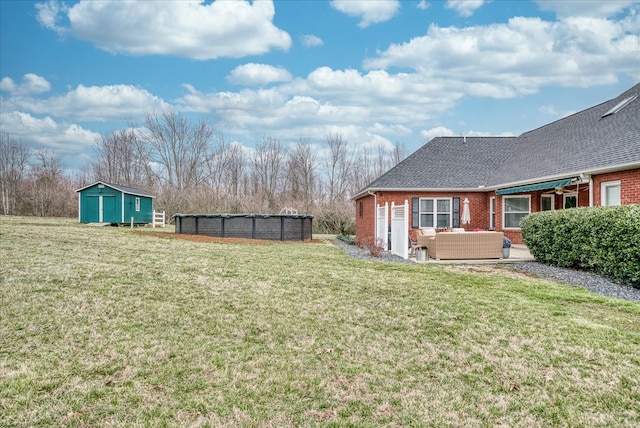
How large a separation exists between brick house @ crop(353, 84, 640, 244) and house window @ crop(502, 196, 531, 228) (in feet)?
0.11

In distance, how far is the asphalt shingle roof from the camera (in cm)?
1244

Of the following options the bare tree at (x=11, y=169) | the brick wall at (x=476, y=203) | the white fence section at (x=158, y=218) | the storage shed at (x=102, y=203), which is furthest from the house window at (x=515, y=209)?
the bare tree at (x=11, y=169)

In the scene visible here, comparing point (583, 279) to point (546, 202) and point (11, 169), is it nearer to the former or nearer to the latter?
point (546, 202)

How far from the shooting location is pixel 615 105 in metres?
15.0

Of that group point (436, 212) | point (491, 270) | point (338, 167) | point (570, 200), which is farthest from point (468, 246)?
point (338, 167)

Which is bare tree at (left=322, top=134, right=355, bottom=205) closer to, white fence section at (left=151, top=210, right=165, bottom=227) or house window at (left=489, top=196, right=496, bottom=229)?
white fence section at (left=151, top=210, right=165, bottom=227)

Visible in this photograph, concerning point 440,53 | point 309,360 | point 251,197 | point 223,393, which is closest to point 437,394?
point 309,360

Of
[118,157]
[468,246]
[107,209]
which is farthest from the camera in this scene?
[118,157]

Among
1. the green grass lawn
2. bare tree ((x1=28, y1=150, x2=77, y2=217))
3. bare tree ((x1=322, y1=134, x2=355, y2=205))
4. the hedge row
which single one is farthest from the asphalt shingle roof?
bare tree ((x1=28, y1=150, x2=77, y2=217))

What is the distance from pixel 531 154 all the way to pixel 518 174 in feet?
6.55

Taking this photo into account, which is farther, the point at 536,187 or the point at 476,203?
the point at 476,203

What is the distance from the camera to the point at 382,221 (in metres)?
15.9

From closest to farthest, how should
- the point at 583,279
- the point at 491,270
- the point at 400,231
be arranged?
the point at 583,279, the point at 491,270, the point at 400,231

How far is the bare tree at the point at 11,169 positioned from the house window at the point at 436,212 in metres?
33.3
